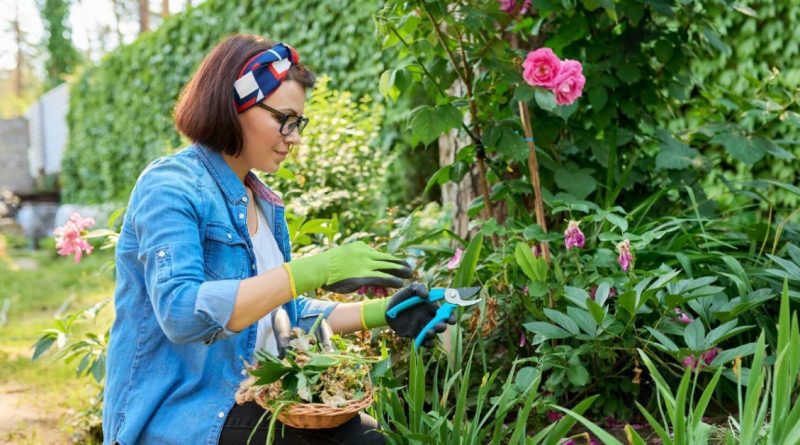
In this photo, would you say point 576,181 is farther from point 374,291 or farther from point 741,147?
point 374,291

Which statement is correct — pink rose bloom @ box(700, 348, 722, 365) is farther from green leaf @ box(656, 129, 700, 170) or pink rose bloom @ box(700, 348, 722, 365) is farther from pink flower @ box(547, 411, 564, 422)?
green leaf @ box(656, 129, 700, 170)

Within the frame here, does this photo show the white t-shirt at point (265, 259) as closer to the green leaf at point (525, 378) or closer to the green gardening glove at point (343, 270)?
the green gardening glove at point (343, 270)

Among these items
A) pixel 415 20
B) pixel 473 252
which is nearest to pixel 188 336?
pixel 473 252

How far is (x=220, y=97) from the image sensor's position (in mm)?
1764

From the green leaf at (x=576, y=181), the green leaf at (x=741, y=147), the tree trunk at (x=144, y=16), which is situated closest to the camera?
the green leaf at (x=576, y=181)

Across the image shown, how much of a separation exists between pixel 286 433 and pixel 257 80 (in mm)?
770

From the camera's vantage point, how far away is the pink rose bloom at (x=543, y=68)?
92.1 inches

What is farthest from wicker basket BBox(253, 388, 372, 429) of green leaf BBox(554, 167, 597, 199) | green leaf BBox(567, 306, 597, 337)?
green leaf BBox(554, 167, 597, 199)

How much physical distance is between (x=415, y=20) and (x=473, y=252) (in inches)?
30.3

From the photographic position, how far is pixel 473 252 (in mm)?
2258

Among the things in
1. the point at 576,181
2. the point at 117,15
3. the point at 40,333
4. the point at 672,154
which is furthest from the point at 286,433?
the point at 117,15

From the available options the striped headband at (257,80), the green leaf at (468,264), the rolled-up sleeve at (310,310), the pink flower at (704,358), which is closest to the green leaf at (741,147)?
the pink flower at (704,358)

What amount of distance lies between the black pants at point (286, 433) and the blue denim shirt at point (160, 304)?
0.02 metres

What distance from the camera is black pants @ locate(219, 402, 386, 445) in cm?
159
